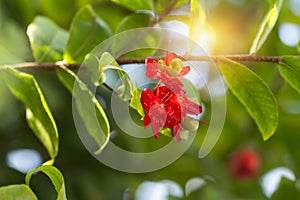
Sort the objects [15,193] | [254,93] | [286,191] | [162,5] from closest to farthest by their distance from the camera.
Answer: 1. [15,193]
2. [254,93]
3. [162,5]
4. [286,191]

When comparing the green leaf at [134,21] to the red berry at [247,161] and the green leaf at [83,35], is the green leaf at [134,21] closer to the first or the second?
the green leaf at [83,35]

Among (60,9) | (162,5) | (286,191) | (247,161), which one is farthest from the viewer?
(247,161)

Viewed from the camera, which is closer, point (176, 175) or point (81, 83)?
point (81, 83)

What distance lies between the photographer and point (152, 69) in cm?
129

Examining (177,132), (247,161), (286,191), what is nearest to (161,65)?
(177,132)

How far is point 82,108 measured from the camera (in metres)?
1.42

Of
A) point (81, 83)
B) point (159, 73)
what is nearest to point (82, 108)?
point (81, 83)

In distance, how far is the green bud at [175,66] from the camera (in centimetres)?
130

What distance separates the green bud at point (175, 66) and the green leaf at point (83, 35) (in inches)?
14.2

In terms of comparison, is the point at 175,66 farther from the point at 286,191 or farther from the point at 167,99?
the point at 286,191

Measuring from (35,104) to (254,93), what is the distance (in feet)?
1.74

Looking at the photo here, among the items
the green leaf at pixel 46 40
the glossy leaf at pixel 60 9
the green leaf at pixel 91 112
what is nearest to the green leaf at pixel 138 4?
the green leaf at pixel 46 40

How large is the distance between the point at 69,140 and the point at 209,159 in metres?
0.55

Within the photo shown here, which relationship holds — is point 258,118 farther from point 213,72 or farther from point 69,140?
point 69,140
